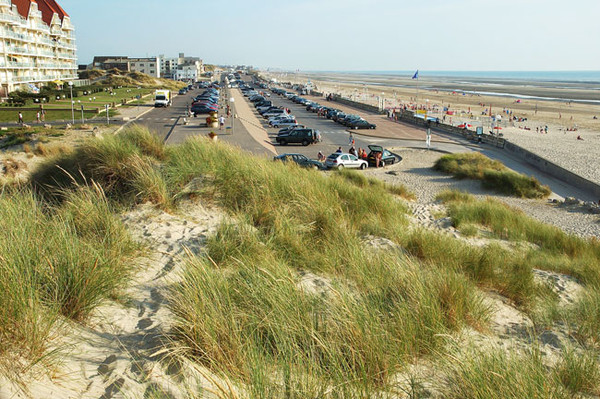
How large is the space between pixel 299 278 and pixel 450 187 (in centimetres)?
1915

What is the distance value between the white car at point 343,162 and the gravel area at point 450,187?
0.66 m

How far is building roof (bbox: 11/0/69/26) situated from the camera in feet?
226

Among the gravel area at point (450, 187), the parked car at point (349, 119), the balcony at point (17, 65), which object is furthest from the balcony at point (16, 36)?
the gravel area at point (450, 187)

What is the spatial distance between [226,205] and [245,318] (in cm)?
512

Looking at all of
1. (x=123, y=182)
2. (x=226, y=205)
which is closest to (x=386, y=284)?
(x=226, y=205)

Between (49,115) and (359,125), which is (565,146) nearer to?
(359,125)

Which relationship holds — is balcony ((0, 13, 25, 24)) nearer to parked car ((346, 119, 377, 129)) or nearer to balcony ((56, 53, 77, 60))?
balcony ((56, 53, 77, 60))

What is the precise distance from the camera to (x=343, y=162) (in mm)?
26078

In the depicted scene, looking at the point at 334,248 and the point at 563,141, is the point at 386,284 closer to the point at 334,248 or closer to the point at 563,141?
the point at 334,248

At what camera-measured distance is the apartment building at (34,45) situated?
6062 centimetres

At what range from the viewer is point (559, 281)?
8.41m

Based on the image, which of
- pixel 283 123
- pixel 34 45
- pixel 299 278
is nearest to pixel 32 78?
pixel 34 45

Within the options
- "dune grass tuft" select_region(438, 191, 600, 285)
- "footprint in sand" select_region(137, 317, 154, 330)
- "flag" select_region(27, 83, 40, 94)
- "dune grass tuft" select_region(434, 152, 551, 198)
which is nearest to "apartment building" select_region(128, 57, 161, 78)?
"flag" select_region(27, 83, 40, 94)

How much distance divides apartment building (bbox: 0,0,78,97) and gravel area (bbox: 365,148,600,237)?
53.9m
